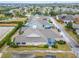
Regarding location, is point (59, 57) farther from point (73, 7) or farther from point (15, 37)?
point (73, 7)

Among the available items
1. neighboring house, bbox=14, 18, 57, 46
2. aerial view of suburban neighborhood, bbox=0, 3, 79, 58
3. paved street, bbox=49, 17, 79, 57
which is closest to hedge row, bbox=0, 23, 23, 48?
aerial view of suburban neighborhood, bbox=0, 3, 79, 58

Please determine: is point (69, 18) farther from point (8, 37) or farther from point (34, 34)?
point (8, 37)

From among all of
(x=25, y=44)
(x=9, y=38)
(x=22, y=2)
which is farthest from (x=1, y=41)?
(x=22, y=2)

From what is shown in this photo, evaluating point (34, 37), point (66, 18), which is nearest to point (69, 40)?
point (66, 18)

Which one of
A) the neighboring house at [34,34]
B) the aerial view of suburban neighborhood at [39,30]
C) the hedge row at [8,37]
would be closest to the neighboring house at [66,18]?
the aerial view of suburban neighborhood at [39,30]

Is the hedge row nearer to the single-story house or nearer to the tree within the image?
the single-story house

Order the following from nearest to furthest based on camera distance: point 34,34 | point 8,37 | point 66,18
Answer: point 8,37
point 34,34
point 66,18

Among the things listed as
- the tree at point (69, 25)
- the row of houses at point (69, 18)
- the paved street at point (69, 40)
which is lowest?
the paved street at point (69, 40)

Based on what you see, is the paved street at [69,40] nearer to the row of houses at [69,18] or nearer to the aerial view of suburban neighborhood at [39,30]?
the aerial view of suburban neighborhood at [39,30]
